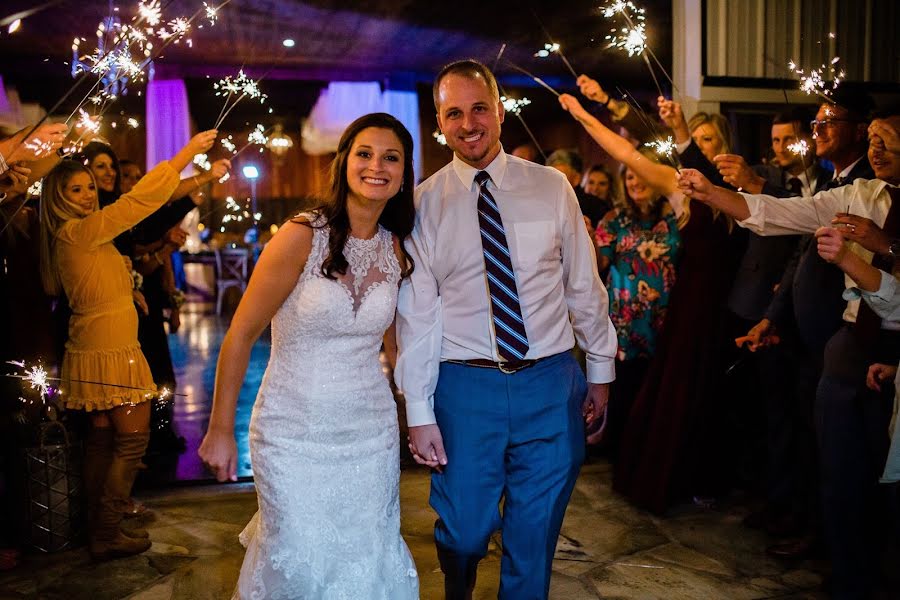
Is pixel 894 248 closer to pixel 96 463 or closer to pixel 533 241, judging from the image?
pixel 533 241

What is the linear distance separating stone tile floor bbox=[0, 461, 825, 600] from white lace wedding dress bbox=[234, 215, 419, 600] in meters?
0.84

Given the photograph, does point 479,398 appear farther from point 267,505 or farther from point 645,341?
point 645,341

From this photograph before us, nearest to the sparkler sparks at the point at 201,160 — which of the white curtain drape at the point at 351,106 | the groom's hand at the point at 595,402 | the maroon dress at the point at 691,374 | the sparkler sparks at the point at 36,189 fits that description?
the sparkler sparks at the point at 36,189

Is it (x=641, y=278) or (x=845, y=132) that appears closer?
(x=845, y=132)

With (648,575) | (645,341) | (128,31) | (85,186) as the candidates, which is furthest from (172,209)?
(648,575)

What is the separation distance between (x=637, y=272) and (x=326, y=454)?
252 cm

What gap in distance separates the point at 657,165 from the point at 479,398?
69.4 inches

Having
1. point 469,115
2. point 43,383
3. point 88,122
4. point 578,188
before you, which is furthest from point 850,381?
point 43,383

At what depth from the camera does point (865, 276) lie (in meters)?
2.59

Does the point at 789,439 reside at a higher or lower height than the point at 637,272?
lower

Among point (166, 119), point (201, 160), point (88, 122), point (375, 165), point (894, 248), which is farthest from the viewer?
point (166, 119)

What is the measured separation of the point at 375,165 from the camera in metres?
2.48

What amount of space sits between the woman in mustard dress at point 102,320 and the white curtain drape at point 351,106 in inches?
396

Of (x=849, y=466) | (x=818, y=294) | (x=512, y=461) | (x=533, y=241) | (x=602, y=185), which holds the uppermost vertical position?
(x=602, y=185)
